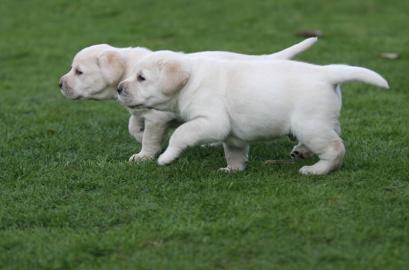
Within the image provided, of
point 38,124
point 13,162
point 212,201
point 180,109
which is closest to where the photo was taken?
point 212,201

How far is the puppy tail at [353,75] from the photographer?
556 centimetres

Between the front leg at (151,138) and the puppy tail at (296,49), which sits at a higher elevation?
the puppy tail at (296,49)

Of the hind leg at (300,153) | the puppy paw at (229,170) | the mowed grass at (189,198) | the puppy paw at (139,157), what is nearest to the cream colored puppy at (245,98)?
the puppy paw at (229,170)

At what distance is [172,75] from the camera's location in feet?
19.4

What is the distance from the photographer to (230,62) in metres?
6.12

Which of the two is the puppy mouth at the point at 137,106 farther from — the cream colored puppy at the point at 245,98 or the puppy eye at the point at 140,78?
the puppy eye at the point at 140,78

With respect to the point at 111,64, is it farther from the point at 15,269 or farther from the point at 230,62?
the point at 15,269

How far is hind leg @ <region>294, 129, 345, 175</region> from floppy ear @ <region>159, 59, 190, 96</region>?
3.28 feet

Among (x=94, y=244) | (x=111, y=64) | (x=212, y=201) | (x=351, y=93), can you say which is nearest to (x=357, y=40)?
(x=351, y=93)

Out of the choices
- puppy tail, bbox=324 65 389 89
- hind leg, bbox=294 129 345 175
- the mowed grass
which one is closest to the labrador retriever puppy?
the mowed grass

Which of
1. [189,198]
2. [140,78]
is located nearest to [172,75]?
[140,78]

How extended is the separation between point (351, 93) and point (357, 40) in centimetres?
393

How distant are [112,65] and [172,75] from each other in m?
0.91

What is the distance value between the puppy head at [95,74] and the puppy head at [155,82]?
0.59 metres
